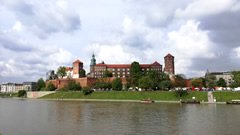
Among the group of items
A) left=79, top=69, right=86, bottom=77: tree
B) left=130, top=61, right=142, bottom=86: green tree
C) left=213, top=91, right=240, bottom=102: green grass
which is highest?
left=79, top=69, right=86, bottom=77: tree

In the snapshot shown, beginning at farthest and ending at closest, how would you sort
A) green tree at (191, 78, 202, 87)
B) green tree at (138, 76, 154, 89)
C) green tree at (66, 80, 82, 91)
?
green tree at (66, 80, 82, 91) → green tree at (191, 78, 202, 87) → green tree at (138, 76, 154, 89)

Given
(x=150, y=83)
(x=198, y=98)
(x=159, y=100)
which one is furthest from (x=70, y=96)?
(x=198, y=98)

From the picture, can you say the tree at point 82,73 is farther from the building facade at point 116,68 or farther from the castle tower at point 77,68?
the building facade at point 116,68

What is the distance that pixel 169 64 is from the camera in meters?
165

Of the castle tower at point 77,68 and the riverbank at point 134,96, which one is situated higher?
the castle tower at point 77,68

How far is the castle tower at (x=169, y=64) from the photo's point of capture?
16512cm

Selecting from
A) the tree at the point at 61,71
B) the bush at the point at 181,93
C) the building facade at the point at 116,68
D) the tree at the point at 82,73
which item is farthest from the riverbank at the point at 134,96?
the building facade at the point at 116,68

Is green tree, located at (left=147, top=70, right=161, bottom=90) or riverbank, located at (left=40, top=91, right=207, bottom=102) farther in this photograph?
green tree, located at (left=147, top=70, right=161, bottom=90)

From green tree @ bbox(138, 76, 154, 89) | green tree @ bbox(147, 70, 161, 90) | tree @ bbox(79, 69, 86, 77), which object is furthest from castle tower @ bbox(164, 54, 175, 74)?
green tree @ bbox(138, 76, 154, 89)

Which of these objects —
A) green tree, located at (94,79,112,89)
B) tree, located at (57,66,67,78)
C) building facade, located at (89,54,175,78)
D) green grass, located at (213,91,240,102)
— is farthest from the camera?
tree, located at (57,66,67,78)

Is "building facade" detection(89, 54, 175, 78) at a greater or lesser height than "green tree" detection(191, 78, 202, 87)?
greater

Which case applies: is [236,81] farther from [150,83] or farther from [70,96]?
[70,96]

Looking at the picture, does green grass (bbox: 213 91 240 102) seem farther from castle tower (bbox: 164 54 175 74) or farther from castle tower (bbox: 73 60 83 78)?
castle tower (bbox: 73 60 83 78)

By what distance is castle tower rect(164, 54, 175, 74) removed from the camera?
165125mm
